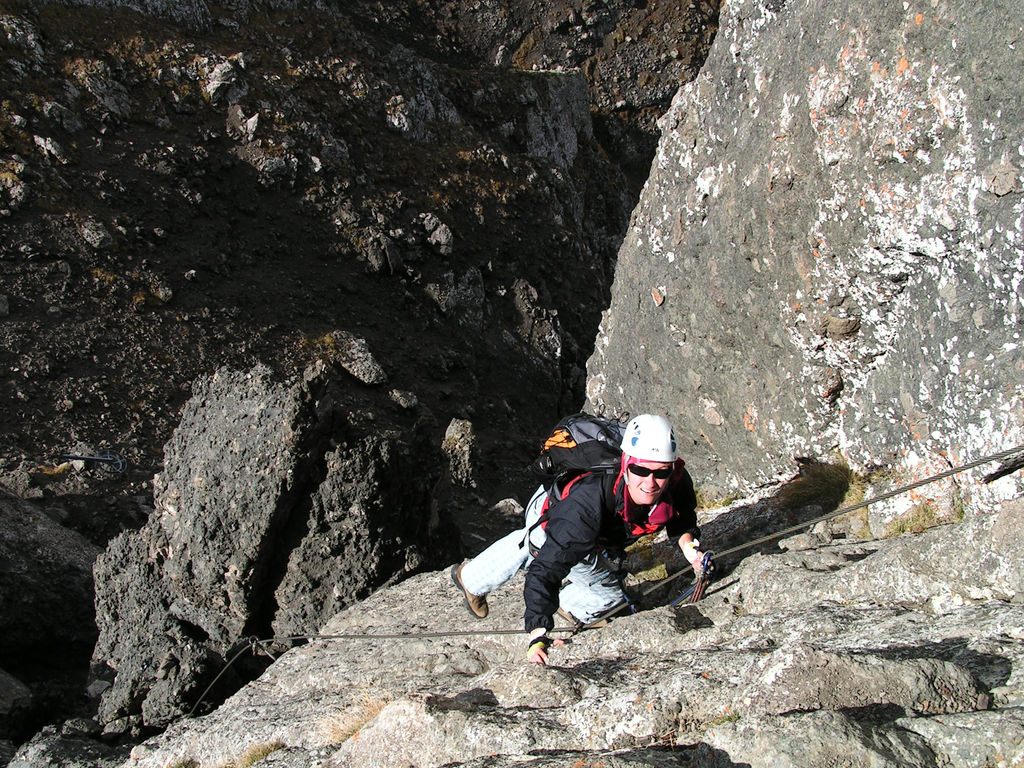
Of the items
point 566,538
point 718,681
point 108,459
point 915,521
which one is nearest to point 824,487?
point 915,521

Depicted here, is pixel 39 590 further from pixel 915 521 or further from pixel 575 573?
pixel 915 521

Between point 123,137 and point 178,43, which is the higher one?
point 178,43

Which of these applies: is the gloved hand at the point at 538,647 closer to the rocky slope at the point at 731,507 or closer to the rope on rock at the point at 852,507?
the rocky slope at the point at 731,507

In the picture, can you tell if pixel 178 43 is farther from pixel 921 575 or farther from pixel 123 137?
pixel 921 575

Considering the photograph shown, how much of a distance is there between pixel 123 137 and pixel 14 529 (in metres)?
16.9

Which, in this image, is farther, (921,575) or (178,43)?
(178,43)

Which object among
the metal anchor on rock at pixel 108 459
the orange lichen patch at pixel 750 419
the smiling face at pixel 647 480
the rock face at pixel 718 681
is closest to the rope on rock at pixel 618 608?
the rock face at pixel 718 681

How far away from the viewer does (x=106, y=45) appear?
86.6 feet

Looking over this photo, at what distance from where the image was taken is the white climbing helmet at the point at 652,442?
6.11 meters

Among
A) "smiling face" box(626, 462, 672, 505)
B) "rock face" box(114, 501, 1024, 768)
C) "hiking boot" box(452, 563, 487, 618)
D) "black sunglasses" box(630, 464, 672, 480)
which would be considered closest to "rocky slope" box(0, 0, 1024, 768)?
"rock face" box(114, 501, 1024, 768)

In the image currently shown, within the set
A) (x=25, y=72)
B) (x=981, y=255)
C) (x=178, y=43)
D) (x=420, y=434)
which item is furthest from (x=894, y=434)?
(x=178, y=43)

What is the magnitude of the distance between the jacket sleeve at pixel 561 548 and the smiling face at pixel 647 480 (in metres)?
0.33

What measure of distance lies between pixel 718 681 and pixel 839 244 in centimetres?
491

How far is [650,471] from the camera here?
20.0 feet
